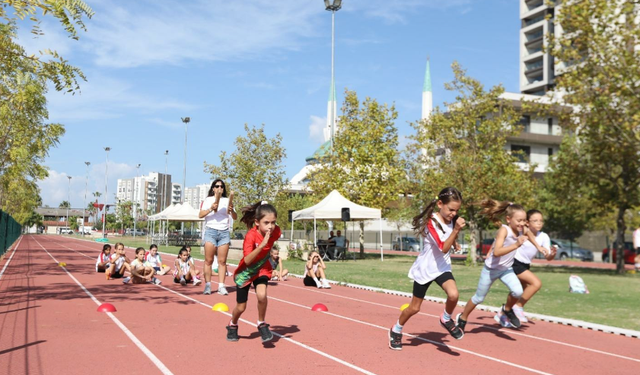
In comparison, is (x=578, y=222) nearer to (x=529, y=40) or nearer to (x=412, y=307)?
(x=529, y=40)

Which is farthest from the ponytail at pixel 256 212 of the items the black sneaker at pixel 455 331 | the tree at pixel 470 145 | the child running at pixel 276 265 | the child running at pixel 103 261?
the tree at pixel 470 145

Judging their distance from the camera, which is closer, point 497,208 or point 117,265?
point 497,208

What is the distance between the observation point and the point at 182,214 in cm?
3800

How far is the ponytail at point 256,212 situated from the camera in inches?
245

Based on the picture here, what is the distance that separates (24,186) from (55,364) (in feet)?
112

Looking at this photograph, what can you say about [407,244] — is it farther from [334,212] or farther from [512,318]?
[512,318]

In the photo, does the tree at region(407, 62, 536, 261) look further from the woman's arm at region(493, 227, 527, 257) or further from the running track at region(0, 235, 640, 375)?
the woman's arm at region(493, 227, 527, 257)

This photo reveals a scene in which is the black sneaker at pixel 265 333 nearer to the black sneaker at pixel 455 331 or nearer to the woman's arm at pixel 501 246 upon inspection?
the black sneaker at pixel 455 331

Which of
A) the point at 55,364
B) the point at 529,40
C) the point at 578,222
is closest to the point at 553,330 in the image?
the point at 55,364

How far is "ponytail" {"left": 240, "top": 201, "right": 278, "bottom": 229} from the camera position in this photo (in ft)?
20.4

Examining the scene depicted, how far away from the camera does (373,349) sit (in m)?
6.48

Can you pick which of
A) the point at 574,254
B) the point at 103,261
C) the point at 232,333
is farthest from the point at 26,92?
the point at 574,254

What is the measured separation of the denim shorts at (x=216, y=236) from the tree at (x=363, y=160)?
22.6m

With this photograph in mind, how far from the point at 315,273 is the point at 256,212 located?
793 cm
